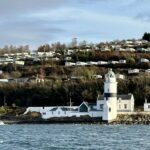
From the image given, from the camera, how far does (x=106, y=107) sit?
2953 inches

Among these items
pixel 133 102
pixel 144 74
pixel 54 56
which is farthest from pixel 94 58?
pixel 133 102

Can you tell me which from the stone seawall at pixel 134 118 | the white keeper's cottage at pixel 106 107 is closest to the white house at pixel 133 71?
the white keeper's cottage at pixel 106 107

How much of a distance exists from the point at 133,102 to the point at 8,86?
24.0 m

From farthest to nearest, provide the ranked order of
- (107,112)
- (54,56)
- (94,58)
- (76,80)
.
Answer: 1. (54,56)
2. (94,58)
3. (76,80)
4. (107,112)

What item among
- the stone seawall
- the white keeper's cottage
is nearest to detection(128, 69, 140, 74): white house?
the white keeper's cottage

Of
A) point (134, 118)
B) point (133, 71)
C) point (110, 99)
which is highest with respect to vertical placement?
point (133, 71)

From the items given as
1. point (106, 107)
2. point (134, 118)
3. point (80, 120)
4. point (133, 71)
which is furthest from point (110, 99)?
point (133, 71)

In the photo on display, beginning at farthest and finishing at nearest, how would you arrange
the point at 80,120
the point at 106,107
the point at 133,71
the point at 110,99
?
the point at 133,71 → the point at 80,120 → the point at 110,99 → the point at 106,107

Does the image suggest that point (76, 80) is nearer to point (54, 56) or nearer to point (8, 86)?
point (8, 86)

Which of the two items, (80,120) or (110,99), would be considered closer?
(110,99)

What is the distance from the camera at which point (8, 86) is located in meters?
97.4

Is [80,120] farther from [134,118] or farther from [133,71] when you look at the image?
[133,71]

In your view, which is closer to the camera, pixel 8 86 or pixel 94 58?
pixel 8 86

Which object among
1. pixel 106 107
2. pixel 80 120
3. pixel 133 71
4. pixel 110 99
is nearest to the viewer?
pixel 106 107
